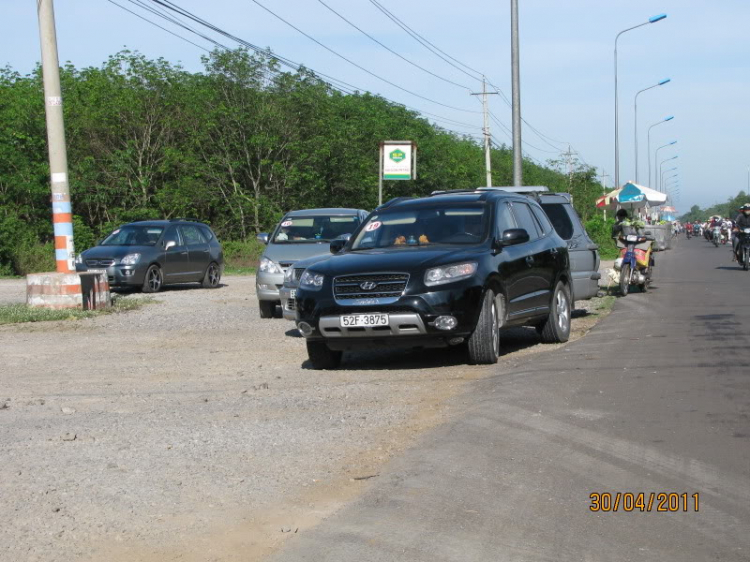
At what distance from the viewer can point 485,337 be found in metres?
10.0

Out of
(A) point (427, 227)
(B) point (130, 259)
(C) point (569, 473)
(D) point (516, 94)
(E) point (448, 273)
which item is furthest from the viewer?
(D) point (516, 94)

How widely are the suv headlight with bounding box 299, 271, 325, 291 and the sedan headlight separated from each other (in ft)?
40.8

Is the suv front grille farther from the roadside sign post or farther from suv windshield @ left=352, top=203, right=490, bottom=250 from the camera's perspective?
the roadside sign post

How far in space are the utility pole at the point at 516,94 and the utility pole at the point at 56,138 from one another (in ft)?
42.7

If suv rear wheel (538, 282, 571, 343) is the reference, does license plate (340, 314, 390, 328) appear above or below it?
above

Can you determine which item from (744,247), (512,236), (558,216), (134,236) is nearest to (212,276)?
(134,236)

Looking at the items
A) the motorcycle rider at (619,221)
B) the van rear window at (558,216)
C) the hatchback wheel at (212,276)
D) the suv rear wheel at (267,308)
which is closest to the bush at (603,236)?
the hatchback wheel at (212,276)

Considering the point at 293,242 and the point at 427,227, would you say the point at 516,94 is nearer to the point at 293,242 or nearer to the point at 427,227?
the point at 293,242

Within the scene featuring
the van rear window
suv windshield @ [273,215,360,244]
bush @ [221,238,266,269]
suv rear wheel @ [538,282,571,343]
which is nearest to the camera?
suv rear wheel @ [538,282,571,343]

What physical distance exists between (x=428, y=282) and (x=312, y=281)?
1220mm

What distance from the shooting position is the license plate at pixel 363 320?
9.72 meters

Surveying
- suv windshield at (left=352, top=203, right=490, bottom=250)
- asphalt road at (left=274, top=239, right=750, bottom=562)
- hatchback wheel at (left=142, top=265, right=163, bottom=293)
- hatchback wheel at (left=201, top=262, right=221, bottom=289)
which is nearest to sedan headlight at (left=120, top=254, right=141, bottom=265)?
hatchback wheel at (left=142, top=265, right=163, bottom=293)

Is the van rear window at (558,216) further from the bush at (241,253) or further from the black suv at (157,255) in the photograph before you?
the bush at (241,253)

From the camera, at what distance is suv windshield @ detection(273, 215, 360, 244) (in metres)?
17.3
